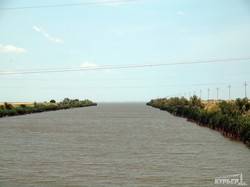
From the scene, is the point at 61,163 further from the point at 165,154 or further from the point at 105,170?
the point at 165,154

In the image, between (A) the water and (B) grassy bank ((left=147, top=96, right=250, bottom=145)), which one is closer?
(A) the water

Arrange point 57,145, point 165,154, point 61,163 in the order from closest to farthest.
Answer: point 61,163 < point 165,154 < point 57,145

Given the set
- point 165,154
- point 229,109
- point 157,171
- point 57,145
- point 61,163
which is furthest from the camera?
point 229,109

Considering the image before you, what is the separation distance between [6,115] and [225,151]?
304 feet

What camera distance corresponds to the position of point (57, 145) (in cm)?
3800

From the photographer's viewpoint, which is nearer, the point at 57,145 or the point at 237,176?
the point at 237,176

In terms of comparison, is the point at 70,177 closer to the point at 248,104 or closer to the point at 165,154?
the point at 165,154

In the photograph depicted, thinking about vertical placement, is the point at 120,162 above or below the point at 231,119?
below

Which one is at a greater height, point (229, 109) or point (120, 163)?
point (229, 109)

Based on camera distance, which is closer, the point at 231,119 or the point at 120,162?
the point at 120,162

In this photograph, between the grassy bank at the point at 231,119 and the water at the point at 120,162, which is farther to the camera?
the grassy bank at the point at 231,119

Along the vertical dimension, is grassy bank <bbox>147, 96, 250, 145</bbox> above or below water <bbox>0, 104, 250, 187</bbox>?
above

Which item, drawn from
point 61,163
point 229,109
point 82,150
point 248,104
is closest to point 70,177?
point 61,163

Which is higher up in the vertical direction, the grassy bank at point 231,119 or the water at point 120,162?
the grassy bank at point 231,119
